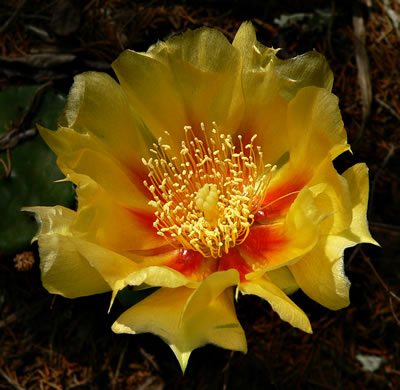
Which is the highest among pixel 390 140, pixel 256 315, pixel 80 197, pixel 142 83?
pixel 142 83

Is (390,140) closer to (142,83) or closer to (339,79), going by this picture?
(339,79)

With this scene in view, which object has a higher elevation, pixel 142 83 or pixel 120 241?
pixel 142 83

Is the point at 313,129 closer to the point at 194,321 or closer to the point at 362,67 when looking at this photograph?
the point at 194,321

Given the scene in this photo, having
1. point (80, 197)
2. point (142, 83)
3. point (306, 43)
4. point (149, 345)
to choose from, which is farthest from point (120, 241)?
point (306, 43)

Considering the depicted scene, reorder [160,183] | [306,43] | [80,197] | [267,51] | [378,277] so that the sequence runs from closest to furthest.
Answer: [80,197]
[267,51]
[160,183]
[378,277]
[306,43]

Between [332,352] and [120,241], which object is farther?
[332,352]

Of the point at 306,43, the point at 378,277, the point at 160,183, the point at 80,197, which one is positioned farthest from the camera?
the point at 306,43

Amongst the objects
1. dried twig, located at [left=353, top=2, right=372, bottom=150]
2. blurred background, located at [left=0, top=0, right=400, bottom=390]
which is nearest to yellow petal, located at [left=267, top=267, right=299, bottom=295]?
blurred background, located at [left=0, top=0, right=400, bottom=390]

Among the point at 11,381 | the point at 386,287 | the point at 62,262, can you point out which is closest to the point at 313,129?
the point at 62,262
